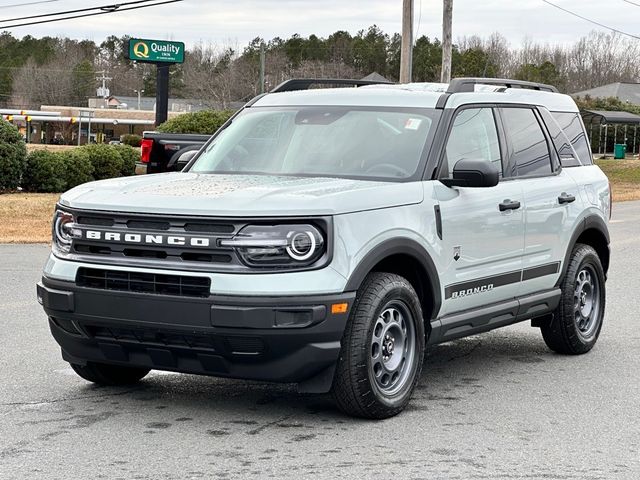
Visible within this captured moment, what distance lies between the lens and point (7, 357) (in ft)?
26.5

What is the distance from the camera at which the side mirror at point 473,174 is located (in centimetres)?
689

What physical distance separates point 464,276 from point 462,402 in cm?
77

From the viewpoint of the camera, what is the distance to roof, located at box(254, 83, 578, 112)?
7.48m

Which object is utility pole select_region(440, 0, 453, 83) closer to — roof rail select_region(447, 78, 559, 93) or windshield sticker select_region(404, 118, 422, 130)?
roof rail select_region(447, 78, 559, 93)

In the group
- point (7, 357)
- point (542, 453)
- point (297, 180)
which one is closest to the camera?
point (542, 453)

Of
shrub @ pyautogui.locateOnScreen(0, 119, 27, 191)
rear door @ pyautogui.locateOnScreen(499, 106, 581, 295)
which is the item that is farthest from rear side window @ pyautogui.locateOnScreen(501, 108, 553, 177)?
shrub @ pyautogui.locateOnScreen(0, 119, 27, 191)

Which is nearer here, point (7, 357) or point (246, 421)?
point (246, 421)

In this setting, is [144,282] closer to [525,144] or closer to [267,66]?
[525,144]

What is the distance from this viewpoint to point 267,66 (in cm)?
11125

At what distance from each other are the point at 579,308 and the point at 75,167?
1896 centimetres

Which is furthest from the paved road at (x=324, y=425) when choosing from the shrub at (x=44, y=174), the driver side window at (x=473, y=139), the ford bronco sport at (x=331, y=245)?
the shrub at (x=44, y=174)

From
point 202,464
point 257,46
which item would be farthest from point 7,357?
point 257,46

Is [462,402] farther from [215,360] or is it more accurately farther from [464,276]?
[215,360]

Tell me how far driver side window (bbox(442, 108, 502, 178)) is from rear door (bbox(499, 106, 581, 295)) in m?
0.16
